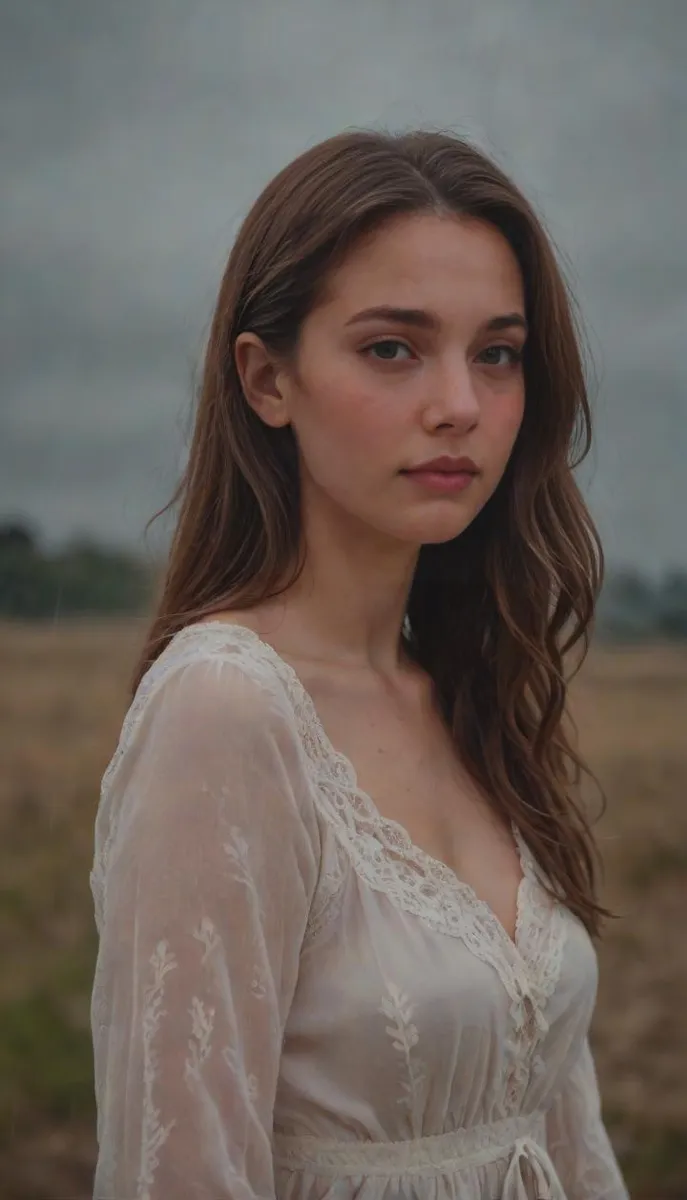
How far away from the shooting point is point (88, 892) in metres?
1.53

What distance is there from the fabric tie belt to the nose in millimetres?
483

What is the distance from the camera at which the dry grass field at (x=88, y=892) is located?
4.88ft

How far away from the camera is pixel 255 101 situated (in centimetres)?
162

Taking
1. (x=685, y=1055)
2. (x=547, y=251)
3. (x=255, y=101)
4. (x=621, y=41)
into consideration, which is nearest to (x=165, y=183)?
(x=255, y=101)

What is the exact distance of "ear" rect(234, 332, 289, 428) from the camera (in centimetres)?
97

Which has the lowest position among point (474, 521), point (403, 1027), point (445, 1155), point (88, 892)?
point (88, 892)

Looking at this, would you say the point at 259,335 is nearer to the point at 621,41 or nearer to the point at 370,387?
the point at 370,387

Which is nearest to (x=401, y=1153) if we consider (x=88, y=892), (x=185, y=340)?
(x=88, y=892)

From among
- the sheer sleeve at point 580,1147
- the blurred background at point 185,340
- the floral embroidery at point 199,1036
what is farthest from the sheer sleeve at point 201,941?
the blurred background at point 185,340

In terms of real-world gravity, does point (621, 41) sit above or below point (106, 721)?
above

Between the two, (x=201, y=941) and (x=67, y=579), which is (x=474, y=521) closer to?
(x=201, y=941)

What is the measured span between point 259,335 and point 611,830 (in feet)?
3.41

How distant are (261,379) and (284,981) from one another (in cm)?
44

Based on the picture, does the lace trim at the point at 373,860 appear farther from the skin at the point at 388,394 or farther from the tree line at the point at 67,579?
the tree line at the point at 67,579
